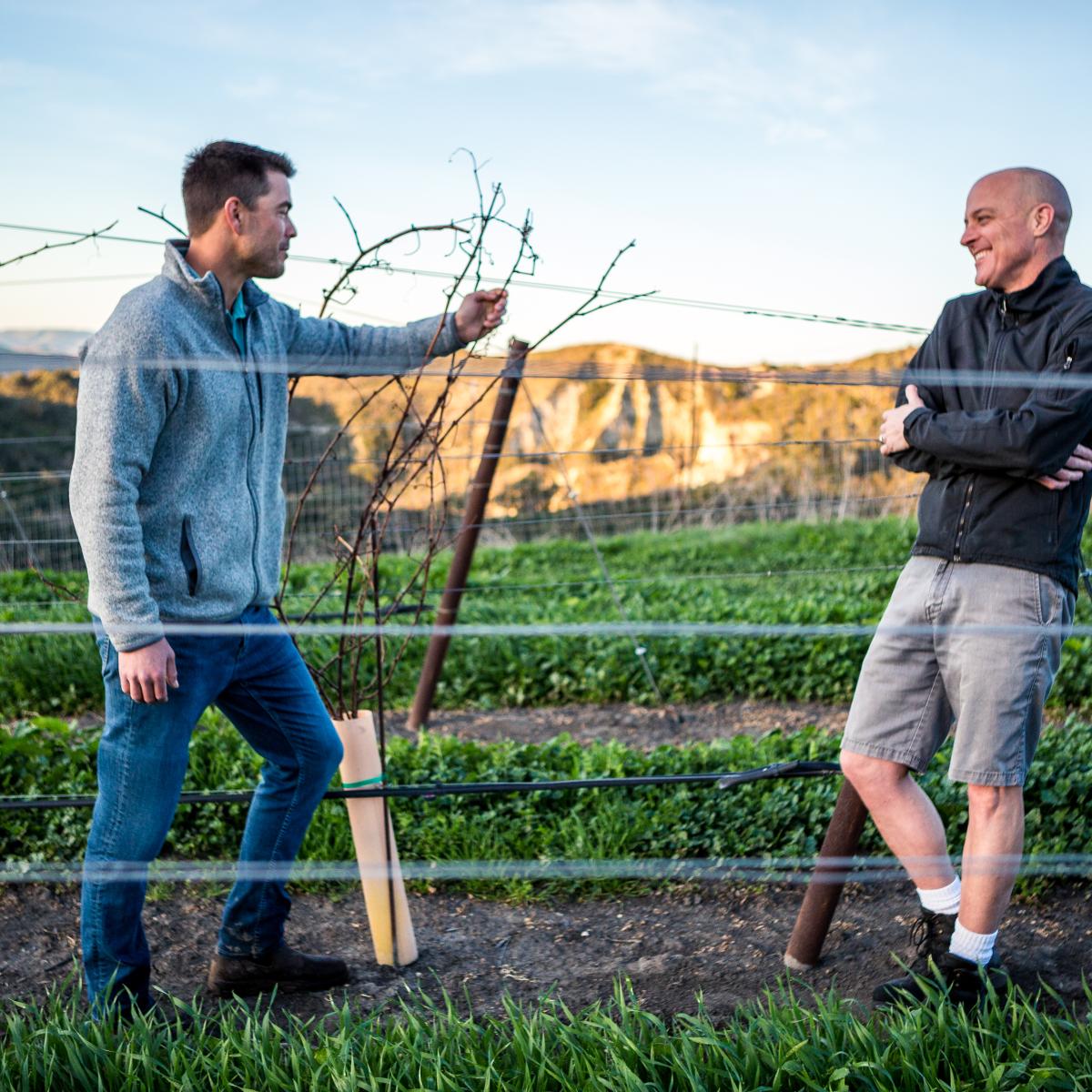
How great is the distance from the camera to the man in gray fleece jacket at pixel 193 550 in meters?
2.28

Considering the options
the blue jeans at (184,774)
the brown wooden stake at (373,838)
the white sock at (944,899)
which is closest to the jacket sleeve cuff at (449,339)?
the blue jeans at (184,774)

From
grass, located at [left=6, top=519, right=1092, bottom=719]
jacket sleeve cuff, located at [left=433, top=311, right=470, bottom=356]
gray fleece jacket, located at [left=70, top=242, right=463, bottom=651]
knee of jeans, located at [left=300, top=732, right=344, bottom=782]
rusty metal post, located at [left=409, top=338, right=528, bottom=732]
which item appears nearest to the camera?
gray fleece jacket, located at [left=70, top=242, right=463, bottom=651]

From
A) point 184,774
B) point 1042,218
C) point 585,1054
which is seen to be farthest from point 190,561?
point 1042,218

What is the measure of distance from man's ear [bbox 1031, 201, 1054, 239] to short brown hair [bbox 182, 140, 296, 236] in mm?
1554

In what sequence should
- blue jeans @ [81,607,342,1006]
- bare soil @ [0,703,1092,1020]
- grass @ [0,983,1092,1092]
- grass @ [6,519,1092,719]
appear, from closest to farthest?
grass @ [0,983,1092,1092] < blue jeans @ [81,607,342,1006] < bare soil @ [0,703,1092,1020] < grass @ [6,519,1092,719]

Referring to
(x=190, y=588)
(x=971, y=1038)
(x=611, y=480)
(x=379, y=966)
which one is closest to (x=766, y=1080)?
(x=971, y=1038)

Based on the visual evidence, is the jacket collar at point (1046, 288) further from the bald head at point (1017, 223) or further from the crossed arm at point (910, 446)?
the crossed arm at point (910, 446)

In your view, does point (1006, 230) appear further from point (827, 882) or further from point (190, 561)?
point (190, 561)

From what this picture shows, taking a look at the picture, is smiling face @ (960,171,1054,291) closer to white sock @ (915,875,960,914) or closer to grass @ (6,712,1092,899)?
white sock @ (915,875,960,914)

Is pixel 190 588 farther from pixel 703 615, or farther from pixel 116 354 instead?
pixel 703 615

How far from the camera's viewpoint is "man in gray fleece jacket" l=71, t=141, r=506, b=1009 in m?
2.28

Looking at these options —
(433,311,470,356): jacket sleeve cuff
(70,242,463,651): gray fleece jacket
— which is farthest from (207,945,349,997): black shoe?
(433,311,470,356): jacket sleeve cuff

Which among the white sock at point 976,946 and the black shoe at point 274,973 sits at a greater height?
the white sock at point 976,946

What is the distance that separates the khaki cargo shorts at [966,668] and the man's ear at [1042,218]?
2.21ft
